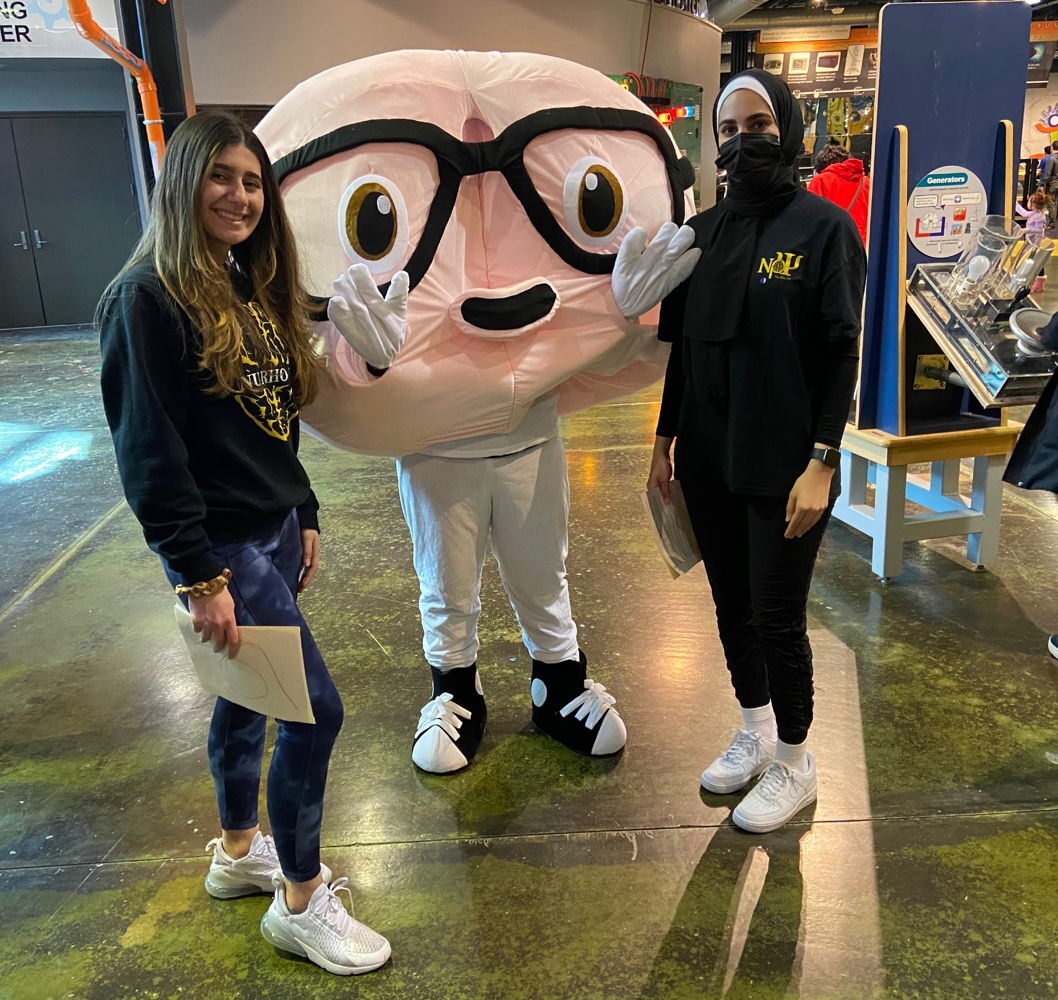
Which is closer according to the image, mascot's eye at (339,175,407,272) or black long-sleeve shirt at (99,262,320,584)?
black long-sleeve shirt at (99,262,320,584)

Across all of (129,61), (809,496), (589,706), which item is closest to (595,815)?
(589,706)

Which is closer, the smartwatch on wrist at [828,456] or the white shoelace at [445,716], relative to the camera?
the smartwatch on wrist at [828,456]

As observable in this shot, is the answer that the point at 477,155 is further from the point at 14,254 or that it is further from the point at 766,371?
the point at 14,254

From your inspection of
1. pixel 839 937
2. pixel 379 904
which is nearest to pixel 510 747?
pixel 379 904

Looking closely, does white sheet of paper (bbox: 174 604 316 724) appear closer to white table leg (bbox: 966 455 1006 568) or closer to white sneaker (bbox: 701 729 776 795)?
white sneaker (bbox: 701 729 776 795)

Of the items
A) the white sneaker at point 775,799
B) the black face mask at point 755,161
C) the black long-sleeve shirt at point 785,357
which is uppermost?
the black face mask at point 755,161

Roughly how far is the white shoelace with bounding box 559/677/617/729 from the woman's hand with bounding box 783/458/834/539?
2.54 feet

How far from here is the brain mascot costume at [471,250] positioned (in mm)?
1704

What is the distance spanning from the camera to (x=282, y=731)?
4.98 ft

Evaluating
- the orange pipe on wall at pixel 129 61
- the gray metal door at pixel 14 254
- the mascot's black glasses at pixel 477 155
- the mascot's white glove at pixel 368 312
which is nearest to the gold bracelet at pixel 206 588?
the mascot's white glove at pixel 368 312

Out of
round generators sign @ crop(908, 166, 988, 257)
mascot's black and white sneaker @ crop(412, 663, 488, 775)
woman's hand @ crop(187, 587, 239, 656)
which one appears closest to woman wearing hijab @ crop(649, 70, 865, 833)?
mascot's black and white sneaker @ crop(412, 663, 488, 775)

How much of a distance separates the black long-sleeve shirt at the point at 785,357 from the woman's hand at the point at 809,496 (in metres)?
0.03

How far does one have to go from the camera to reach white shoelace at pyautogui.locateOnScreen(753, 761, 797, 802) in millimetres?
1935

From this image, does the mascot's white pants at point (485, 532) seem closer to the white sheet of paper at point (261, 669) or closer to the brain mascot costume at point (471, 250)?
the brain mascot costume at point (471, 250)
